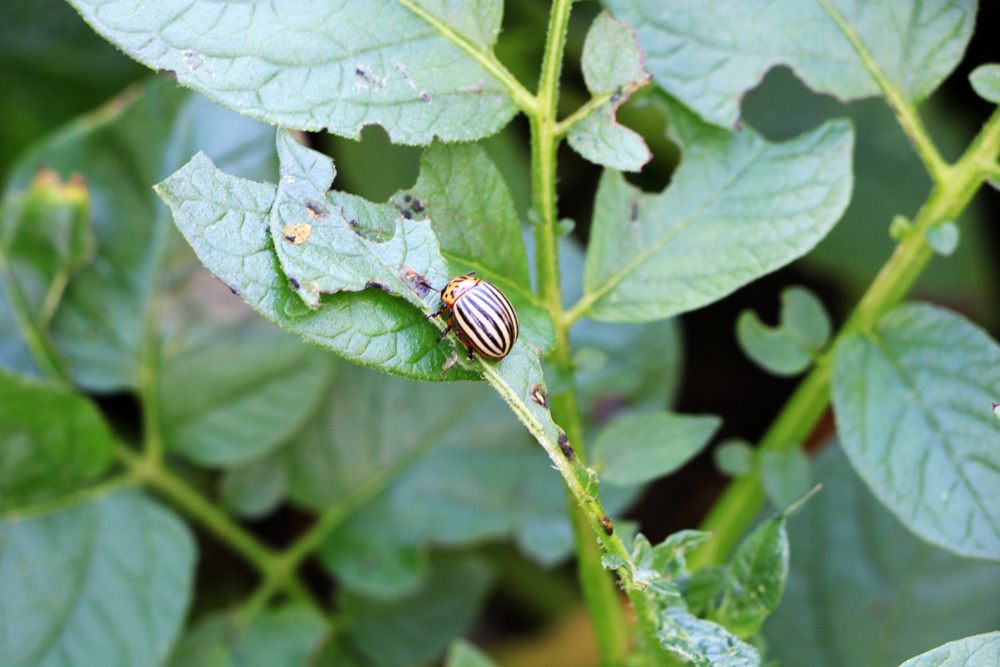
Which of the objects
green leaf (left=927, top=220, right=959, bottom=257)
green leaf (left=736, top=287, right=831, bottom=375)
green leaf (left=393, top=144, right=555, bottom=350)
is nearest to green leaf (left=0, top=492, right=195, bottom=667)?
green leaf (left=393, top=144, right=555, bottom=350)

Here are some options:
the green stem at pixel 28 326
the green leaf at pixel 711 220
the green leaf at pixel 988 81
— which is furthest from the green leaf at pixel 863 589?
the green stem at pixel 28 326

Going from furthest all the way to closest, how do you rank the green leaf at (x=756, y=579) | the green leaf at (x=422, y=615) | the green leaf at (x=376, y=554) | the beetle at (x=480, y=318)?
the green leaf at (x=422, y=615)
the green leaf at (x=376, y=554)
the green leaf at (x=756, y=579)
the beetle at (x=480, y=318)

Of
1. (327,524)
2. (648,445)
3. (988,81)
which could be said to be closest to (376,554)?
(327,524)

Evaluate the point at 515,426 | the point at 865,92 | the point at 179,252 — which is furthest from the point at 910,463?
the point at 179,252

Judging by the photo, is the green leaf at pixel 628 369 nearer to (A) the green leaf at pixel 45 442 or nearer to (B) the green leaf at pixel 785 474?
(B) the green leaf at pixel 785 474

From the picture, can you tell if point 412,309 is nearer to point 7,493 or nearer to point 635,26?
point 635,26

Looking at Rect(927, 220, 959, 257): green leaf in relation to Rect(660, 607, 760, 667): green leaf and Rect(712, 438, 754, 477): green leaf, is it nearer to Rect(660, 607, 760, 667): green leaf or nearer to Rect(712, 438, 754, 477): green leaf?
Rect(712, 438, 754, 477): green leaf
